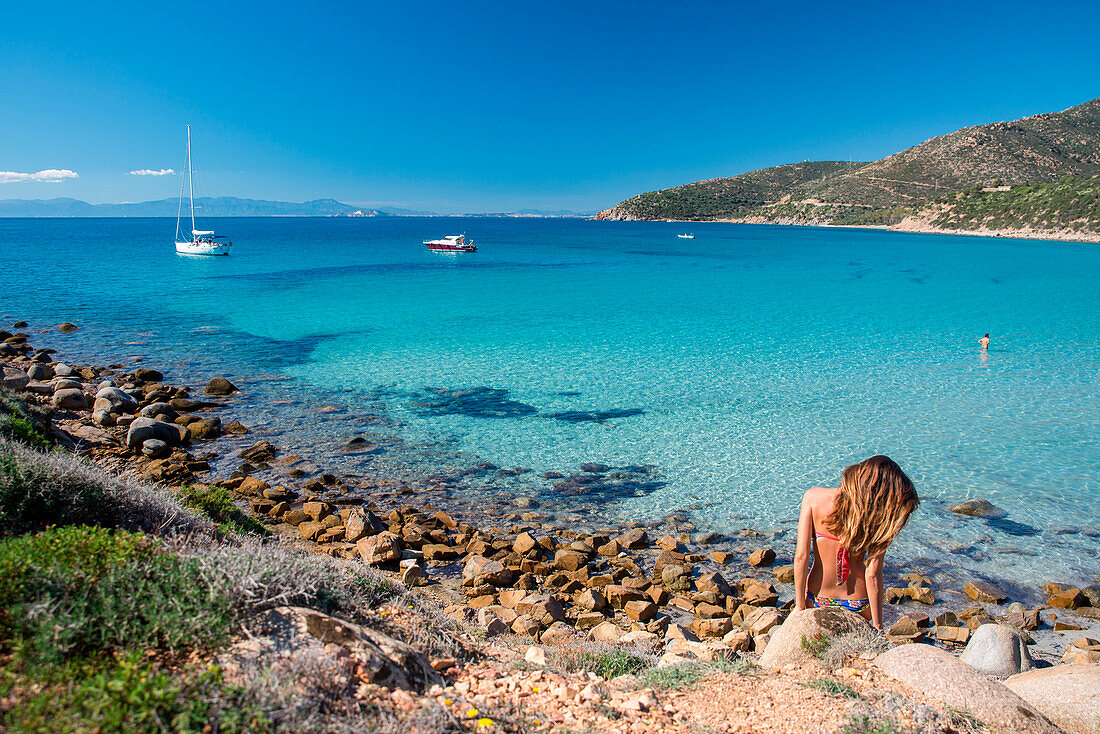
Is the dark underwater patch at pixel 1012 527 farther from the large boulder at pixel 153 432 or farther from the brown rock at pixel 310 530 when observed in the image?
the large boulder at pixel 153 432

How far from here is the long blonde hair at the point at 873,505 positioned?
403 cm

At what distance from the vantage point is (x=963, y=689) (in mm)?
3621

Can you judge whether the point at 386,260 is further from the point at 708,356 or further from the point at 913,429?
the point at 913,429

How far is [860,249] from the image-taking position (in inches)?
2987

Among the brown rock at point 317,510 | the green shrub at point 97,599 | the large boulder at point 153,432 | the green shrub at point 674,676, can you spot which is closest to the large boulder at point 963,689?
the green shrub at point 674,676

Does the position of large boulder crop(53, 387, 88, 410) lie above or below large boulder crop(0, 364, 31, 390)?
below

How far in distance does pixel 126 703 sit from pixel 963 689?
4568 mm

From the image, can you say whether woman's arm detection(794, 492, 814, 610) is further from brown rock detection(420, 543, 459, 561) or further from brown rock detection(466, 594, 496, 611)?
brown rock detection(420, 543, 459, 561)

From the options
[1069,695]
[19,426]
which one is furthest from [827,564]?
[19,426]

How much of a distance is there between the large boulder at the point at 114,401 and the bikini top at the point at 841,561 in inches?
593

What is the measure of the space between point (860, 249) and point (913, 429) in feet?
238

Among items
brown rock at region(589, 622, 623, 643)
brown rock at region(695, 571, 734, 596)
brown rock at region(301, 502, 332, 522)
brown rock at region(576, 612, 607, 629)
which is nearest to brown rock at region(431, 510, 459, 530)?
brown rock at region(301, 502, 332, 522)

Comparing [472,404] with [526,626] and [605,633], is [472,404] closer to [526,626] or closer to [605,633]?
[526,626]

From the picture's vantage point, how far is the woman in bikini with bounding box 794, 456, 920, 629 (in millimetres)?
4039
